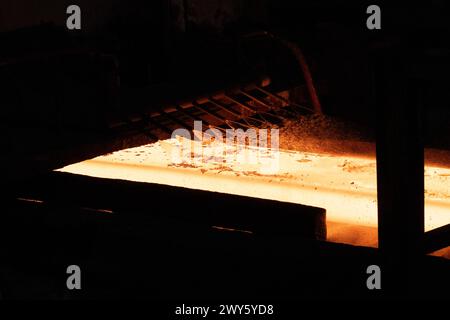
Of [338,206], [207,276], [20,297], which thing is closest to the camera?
[207,276]

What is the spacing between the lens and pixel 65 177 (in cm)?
335

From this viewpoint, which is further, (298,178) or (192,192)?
(298,178)

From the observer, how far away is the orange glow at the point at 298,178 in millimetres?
Result: 3271

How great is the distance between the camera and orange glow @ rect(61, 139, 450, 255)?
10.7 feet

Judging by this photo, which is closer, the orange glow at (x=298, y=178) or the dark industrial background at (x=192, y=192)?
the dark industrial background at (x=192, y=192)

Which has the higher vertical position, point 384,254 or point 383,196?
point 383,196

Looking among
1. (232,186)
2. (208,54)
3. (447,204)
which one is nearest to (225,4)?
(208,54)

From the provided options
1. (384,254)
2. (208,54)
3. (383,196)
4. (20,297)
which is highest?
(208,54)

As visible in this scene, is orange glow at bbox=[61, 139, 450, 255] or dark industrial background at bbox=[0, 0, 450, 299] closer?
dark industrial background at bbox=[0, 0, 450, 299]

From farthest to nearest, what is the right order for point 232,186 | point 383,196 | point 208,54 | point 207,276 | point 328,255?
point 208,54
point 232,186
point 207,276
point 328,255
point 383,196

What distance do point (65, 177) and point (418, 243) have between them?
1.62 metres

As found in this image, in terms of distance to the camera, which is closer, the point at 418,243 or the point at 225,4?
the point at 418,243

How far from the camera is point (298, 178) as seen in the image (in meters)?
3.82

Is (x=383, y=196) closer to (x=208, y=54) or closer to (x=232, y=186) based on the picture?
(x=232, y=186)
